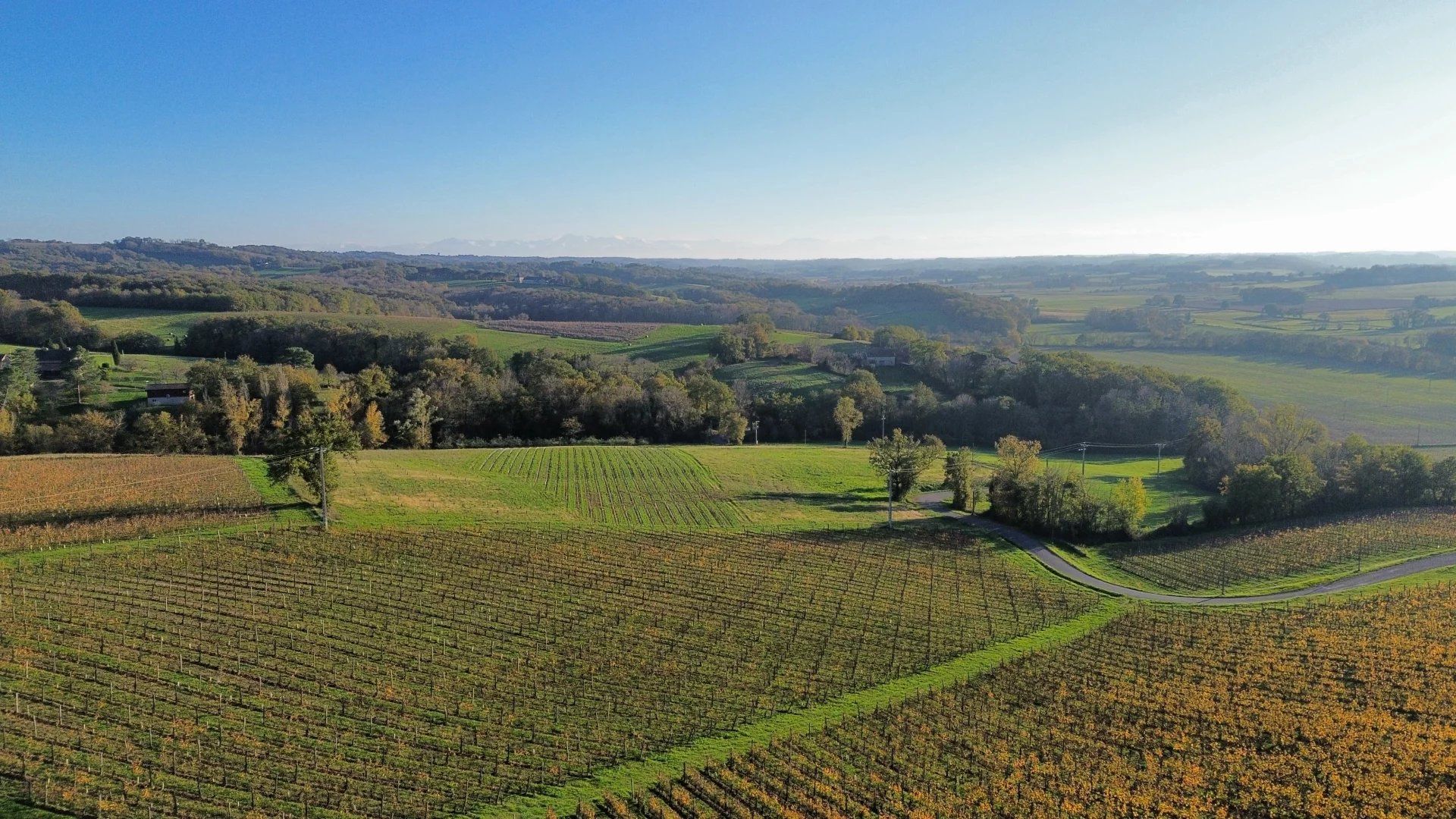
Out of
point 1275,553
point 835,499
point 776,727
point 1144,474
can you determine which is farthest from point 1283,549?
point 776,727

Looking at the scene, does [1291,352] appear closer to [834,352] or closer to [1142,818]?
[834,352]

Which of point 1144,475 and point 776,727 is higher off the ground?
point 776,727

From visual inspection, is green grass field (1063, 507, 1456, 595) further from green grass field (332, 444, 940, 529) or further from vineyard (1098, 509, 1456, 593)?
green grass field (332, 444, 940, 529)

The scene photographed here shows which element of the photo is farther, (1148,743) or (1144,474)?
(1144,474)

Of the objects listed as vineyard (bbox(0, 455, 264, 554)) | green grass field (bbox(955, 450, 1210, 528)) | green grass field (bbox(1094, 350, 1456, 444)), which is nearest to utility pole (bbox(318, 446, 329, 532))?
vineyard (bbox(0, 455, 264, 554))

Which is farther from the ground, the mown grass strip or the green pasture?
the mown grass strip

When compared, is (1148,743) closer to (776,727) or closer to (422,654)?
(776,727)

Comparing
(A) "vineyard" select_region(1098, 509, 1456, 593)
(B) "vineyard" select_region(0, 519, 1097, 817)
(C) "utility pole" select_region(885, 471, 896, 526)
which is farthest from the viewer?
(C) "utility pole" select_region(885, 471, 896, 526)
